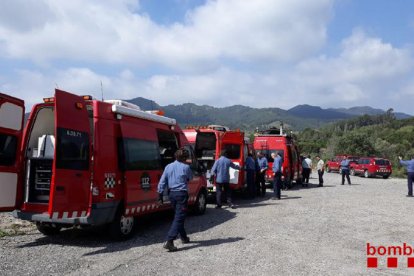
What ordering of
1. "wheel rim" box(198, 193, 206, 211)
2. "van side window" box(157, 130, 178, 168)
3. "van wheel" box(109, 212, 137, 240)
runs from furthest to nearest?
"wheel rim" box(198, 193, 206, 211)
"van side window" box(157, 130, 178, 168)
"van wheel" box(109, 212, 137, 240)

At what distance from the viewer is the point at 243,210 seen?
1245cm

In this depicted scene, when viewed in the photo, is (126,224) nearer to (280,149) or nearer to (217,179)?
(217,179)

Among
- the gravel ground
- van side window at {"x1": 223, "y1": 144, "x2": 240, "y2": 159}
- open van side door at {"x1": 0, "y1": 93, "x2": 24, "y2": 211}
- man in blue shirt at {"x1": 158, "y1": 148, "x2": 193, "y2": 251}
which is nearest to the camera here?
the gravel ground

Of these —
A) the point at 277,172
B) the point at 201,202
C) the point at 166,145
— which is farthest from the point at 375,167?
the point at 166,145

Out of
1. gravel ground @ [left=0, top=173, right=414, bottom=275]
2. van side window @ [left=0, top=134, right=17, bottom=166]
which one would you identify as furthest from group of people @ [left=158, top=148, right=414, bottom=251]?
van side window @ [left=0, top=134, right=17, bottom=166]

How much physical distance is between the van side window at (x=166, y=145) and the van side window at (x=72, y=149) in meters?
2.59

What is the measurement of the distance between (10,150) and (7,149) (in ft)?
0.21

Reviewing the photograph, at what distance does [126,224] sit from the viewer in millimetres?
Answer: 8219

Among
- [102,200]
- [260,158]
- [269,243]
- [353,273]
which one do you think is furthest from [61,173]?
[260,158]

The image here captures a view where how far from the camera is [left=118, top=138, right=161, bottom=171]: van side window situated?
7996 mm

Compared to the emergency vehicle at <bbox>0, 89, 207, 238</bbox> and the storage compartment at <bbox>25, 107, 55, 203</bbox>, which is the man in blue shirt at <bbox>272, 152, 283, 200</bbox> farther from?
the storage compartment at <bbox>25, 107, 55, 203</bbox>

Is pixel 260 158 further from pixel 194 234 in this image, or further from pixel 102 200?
pixel 102 200

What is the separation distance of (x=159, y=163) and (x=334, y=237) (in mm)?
4001

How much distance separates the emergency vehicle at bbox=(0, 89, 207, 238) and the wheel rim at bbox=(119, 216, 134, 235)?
0.06 feet
